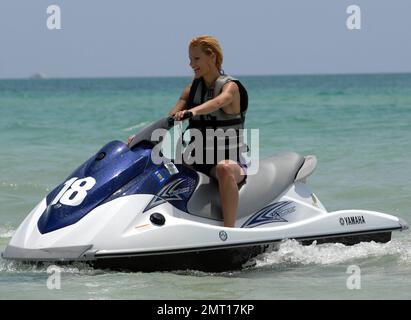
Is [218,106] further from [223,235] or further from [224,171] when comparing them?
[223,235]

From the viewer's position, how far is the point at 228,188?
5574 mm

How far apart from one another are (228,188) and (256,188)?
0.34 meters

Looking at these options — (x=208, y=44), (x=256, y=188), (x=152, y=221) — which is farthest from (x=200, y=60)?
(x=152, y=221)

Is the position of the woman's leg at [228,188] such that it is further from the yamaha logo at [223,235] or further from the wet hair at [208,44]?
the wet hair at [208,44]

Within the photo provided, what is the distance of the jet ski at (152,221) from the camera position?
5250mm

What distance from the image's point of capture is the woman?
18.3 feet

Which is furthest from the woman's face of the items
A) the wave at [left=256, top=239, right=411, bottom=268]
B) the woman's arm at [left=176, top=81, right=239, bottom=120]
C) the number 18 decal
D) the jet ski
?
the wave at [left=256, top=239, right=411, bottom=268]

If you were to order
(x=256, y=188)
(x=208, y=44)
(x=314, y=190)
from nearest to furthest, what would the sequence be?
(x=208, y=44) < (x=256, y=188) < (x=314, y=190)

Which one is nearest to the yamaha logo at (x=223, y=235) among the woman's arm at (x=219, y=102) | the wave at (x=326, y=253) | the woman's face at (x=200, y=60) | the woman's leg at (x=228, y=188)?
the woman's leg at (x=228, y=188)

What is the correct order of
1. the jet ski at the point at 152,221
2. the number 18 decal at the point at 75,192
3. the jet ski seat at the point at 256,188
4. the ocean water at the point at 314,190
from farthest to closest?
1. the jet ski seat at the point at 256,188
2. the number 18 decal at the point at 75,192
3. the jet ski at the point at 152,221
4. the ocean water at the point at 314,190

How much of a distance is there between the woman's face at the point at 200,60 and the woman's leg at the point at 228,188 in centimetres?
56

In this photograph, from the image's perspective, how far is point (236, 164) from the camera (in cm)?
566

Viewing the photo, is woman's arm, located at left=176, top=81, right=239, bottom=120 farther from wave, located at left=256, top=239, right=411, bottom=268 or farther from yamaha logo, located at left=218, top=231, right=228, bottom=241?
wave, located at left=256, top=239, right=411, bottom=268
